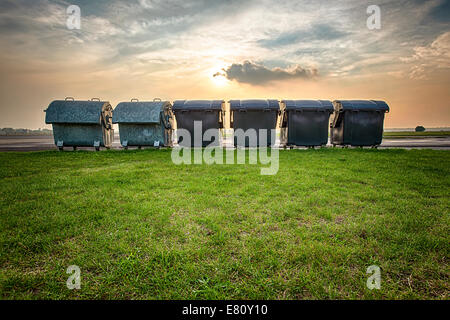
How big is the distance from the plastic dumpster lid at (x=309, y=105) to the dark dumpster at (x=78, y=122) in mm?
11012

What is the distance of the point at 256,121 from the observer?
11312mm

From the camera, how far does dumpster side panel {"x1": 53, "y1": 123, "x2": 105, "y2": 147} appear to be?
11.0m

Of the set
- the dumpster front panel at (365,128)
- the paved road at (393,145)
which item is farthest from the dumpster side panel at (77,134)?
the dumpster front panel at (365,128)

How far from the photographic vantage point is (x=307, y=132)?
37.2 ft

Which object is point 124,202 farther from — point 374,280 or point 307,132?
point 307,132

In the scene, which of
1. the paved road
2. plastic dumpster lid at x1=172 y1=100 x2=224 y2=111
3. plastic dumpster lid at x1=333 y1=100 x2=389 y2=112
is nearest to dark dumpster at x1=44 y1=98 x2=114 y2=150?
the paved road

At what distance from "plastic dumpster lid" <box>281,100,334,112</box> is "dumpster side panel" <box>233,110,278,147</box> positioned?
0.94 m

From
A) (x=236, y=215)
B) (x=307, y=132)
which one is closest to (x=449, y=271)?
(x=236, y=215)

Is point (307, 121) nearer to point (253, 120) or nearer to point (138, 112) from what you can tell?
point (253, 120)

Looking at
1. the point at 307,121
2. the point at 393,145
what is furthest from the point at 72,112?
the point at 393,145

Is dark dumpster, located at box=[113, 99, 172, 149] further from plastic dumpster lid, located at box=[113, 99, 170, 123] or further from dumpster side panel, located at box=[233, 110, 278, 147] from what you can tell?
dumpster side panel, located at box=[233, 110, 278, 147]

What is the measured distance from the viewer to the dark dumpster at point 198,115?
11250 millimetres

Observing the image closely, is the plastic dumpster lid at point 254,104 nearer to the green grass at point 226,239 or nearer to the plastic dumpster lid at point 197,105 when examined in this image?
the plastic dumpster lid at point 197,105
